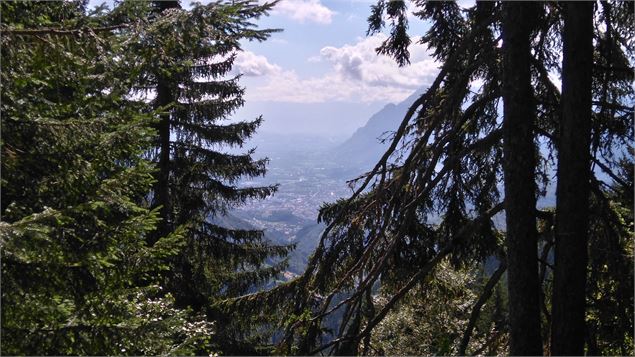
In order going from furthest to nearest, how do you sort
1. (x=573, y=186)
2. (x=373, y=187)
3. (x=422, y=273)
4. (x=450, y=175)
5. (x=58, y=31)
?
1. (x=373, y=187)
2. (x=450, y=175)
3. (x=422, y=273)
4. (x=573, y=186)
5. (x=58, y=31)

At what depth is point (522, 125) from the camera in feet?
13.0

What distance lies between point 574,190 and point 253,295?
332 centimetres

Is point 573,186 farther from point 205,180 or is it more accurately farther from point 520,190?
point 205,180

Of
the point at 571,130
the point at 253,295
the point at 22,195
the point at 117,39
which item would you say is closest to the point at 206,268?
the point at 253,295

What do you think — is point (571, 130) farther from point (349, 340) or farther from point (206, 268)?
point (206, 268)

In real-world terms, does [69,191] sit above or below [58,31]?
below

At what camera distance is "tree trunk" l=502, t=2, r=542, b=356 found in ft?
12.8

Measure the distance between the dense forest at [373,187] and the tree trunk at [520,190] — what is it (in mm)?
12

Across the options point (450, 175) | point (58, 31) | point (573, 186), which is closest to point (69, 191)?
point (58, 31)

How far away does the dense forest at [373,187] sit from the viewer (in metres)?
3.89

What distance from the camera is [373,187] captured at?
5.72 meters

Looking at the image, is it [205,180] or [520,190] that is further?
[205,180]

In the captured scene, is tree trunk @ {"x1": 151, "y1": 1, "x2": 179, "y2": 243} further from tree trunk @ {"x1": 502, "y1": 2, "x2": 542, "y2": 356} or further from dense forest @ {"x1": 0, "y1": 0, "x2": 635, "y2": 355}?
tree trunk @ {"x1": 502, "y1": 2, "x2": 542, "y2": 356}

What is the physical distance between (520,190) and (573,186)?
1.35 feet
